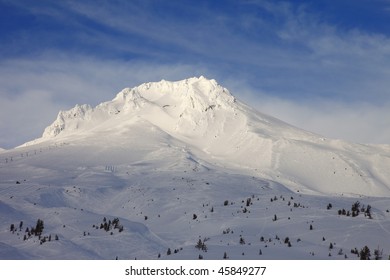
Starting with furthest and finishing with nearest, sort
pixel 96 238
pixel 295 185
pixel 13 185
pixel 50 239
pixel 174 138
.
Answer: pixel 174 138 < pixel 295 185 < pixel 13 185 < pixel 96 238 < pixel 50 239

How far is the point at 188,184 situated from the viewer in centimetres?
5581

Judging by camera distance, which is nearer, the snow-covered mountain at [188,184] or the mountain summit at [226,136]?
the snow-covered mountain at [188,184]

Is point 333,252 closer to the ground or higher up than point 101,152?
closer to the ground

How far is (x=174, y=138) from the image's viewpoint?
103062 millimetres

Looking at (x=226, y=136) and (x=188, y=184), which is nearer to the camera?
(x=188, y=184)

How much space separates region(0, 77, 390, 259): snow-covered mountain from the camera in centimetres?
2875

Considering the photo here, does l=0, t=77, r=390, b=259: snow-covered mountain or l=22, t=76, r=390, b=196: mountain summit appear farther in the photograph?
l=22, t=76, r=390, b=196: mountain summit

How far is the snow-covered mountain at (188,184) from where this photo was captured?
28.8 metres

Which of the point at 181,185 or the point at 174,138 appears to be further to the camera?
the point at 174,138
